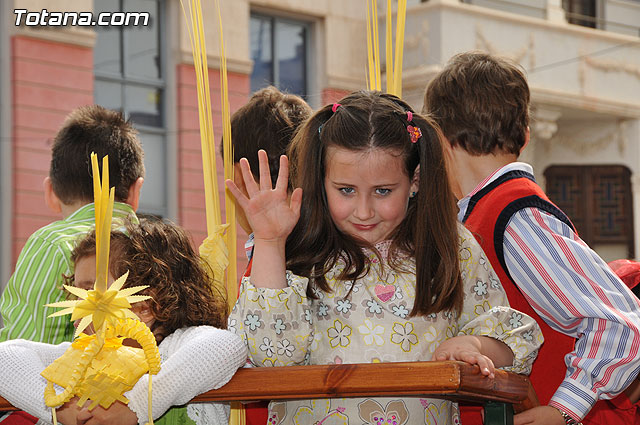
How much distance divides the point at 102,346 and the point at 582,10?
11.1 metres

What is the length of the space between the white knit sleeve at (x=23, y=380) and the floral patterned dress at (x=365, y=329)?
12.5 inches

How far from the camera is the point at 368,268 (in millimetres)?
1902

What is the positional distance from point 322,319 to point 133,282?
0.39 metres

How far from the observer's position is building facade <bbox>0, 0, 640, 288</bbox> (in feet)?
28.1

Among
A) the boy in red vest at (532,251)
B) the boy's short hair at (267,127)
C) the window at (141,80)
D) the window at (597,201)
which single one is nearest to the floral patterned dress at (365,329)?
the boy in red vest at (532,251)

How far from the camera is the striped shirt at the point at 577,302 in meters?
1.93

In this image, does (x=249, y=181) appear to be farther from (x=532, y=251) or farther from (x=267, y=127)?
(x=267, y=127)

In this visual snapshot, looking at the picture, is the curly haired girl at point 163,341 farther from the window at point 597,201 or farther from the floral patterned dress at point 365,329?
the window at point 597,201

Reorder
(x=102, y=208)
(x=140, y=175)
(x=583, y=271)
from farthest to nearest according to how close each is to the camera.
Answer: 1. (x=140, y=175)
2. (x=583, y=271)
3. (x=102, y=208)

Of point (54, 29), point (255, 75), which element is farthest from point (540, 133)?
point (54, 29)

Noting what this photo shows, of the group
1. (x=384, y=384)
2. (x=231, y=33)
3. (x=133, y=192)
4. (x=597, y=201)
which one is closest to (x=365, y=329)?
(x=384, y=384)

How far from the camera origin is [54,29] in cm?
874

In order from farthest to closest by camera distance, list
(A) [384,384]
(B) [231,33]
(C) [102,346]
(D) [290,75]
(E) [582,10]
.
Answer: (E) [582,10]
(D) [290,75]
(B) [231,33]
(C) [102,346]
(A) [384,384]

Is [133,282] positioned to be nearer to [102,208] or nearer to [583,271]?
[102,208]
